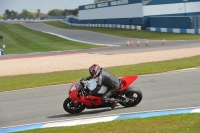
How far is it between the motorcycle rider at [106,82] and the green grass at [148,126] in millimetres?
2170

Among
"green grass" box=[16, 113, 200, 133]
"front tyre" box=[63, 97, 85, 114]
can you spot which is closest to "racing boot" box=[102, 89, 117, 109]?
"front tyre" box=[63, 97, 85, 114]

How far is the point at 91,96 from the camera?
39.4ft

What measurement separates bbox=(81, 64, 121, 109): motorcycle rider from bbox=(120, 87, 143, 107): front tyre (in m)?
0.30

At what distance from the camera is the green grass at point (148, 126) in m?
8.27

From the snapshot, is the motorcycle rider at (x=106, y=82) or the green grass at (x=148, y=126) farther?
the motorcycle rider at (x=106, y=82)

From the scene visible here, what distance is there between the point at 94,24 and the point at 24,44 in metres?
35.1

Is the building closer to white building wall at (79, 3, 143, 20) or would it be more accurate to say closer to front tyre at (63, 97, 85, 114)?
white building wall at (79, 3, 143, 20)

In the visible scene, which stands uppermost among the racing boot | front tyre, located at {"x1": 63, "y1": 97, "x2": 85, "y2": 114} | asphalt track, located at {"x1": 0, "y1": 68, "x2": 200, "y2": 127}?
the racing boot

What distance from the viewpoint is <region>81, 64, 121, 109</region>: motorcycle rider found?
11.8 meters

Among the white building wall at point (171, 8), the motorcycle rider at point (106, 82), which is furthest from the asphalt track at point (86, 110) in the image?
the white building wall at point (171, 8)

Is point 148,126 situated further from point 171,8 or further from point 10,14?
point 10,14

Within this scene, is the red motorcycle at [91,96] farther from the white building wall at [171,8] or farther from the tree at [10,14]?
the tree at [10,14]

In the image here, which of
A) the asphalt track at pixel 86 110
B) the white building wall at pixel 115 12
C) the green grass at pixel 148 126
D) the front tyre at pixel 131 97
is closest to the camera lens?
the green grass at pixel 148 126

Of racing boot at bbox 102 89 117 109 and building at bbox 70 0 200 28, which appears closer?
racing boot at bbox 102 89 117 109
